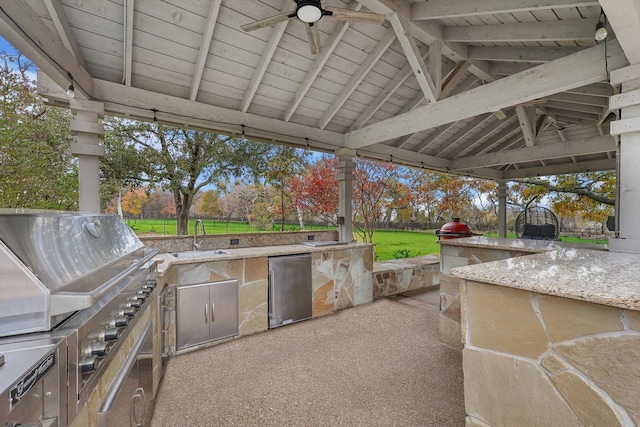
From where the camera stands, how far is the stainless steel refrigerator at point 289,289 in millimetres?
3576

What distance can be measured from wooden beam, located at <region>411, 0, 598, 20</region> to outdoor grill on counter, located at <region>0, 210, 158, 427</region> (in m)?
3.28

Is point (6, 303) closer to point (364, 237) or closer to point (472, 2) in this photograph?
point (472, 2)

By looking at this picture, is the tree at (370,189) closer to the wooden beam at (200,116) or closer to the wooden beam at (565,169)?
the wooden beam at (200,116)

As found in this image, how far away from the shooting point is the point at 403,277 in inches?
206

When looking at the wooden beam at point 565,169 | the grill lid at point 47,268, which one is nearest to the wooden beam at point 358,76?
the grill lid at point 47,268

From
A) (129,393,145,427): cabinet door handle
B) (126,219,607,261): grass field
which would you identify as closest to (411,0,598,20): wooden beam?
(129,393,145,427): cabinet door handle

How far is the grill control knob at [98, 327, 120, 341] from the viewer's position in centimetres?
104

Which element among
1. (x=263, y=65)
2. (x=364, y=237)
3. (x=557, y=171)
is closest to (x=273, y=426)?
(x=263, y=65)

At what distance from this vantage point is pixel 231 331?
3244 millimetres

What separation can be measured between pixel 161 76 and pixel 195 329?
274cm

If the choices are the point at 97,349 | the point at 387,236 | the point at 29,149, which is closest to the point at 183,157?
the point at 29,149

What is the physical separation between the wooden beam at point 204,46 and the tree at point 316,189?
3143mm

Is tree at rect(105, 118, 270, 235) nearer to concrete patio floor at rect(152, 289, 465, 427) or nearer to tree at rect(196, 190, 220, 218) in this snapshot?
tree at rect(196, 190, 220, 218)

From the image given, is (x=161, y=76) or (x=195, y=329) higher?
(x=161, y=76)
